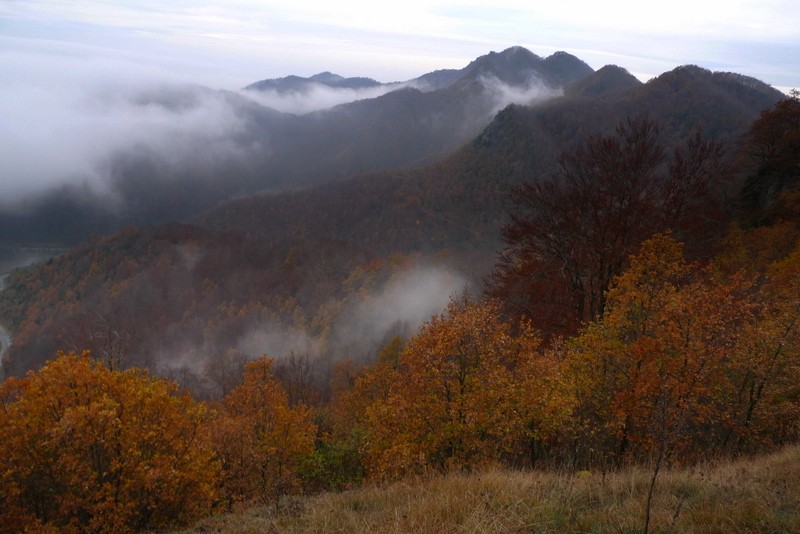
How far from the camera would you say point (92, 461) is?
536 inches

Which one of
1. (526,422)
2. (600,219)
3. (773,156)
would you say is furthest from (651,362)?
(773,156)

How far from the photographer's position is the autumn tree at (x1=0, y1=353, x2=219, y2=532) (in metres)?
12.7

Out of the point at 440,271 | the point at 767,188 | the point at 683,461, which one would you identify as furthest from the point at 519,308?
the point at 440,271

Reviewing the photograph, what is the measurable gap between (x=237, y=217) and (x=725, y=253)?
553ft

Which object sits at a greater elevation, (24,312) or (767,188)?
(767,188)

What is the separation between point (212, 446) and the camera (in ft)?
61.1

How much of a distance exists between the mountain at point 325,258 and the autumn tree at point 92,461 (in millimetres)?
58311

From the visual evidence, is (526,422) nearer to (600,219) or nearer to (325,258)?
(600,219)

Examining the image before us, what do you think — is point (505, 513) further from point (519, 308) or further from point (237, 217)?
point (237, 217)

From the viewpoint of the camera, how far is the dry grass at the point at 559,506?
5.66 m

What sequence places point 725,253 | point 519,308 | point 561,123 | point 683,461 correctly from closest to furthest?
1. point 683,461
2. point 519,308
3. point 725,253
4. point 561,123

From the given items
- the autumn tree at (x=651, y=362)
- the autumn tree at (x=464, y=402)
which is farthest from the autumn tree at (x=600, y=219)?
the autumn tree at (x=464, y=402)

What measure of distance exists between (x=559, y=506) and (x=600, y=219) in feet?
48.5

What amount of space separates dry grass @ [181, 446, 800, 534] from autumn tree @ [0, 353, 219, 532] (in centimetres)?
645
